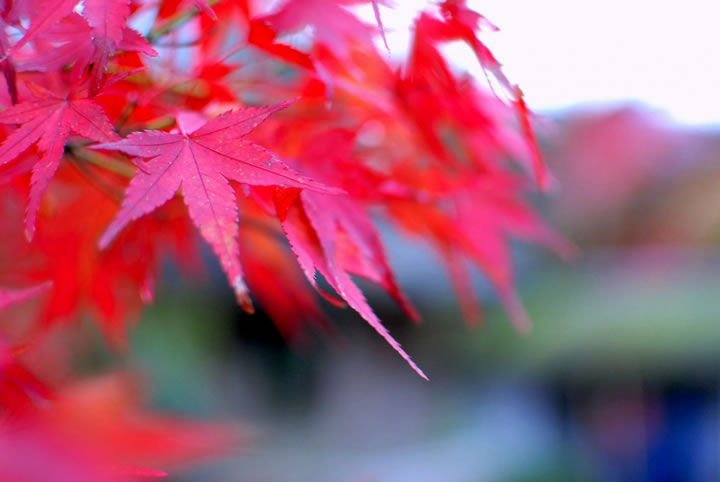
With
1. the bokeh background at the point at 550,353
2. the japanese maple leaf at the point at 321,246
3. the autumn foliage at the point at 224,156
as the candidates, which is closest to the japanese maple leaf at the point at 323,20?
the autumn foliage at the point at 224,156

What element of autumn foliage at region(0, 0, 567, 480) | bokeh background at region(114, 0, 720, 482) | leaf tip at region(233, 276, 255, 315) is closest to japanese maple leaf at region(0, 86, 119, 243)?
autumn foliage at region(0, 0, 567, 480)

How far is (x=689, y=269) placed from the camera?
3270mm

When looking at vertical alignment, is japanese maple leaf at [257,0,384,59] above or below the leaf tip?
above

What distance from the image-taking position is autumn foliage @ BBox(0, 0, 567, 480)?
13.0 inches

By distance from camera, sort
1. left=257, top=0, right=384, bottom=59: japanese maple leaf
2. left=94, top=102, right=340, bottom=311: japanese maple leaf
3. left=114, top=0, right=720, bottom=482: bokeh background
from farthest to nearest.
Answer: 1. left=114, top=0, right=720, bottom=482: bokeh background
2. left=257, top=0, right=384, bottom=59: japanese maple leaf
3. left=94, top=102, right=340, bottom=311: japanese maple leaf

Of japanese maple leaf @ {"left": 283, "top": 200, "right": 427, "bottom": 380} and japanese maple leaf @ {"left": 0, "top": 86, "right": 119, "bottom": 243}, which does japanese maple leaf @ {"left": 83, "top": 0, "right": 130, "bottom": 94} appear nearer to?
japanese maple leaf @ {"left": 0, "top": 86, "right": 119, "bottom": 243}

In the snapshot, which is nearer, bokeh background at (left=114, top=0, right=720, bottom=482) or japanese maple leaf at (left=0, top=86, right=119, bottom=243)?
japanese maple leaf at (left=0, top=86, right=119, bottom=243)

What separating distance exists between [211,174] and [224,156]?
0.02m

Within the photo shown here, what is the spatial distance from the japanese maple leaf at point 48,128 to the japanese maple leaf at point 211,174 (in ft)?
0.09

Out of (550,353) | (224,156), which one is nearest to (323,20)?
(224,156)

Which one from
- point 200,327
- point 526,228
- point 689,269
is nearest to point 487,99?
point 526,228

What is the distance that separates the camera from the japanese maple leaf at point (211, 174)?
0.30 meters

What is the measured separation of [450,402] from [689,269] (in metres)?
1.47

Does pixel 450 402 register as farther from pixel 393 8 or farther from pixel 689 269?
pixel 393 8
